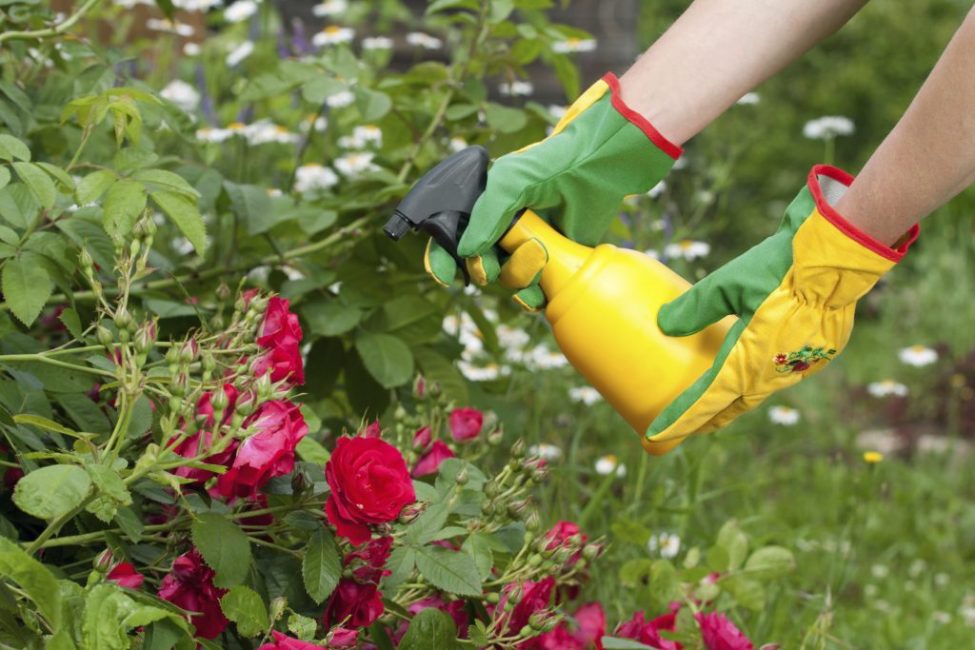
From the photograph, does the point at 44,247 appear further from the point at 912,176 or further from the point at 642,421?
the point at 912,176

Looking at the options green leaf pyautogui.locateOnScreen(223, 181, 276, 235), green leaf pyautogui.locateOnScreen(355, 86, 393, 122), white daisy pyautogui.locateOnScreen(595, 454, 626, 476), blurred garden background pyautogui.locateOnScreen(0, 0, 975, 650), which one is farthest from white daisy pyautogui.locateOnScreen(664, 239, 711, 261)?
green leaf pyautogui.locateOnScreen(223, 181, 276, 235)

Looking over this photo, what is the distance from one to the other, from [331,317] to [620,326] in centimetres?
50

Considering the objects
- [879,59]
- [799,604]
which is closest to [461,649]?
[799,604]

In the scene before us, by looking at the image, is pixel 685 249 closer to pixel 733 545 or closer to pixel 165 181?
pixel 733 545

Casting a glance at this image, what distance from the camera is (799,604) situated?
2.19m

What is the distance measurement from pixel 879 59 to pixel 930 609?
297 centimetres

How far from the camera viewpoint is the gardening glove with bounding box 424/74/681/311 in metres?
1.33

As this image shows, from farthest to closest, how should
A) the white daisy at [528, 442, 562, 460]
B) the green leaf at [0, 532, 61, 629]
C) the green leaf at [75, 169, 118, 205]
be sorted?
the white daisy at [528, 442, 562, 460] → the green leaf at [75, 169, 118, 205] → the green leaf at [0, 532, 61, 629]

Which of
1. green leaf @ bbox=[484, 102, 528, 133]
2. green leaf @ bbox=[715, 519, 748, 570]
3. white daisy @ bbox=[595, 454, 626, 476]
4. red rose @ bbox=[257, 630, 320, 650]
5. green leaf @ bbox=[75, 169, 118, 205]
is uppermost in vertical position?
green leaf @ bbox=[75, 169, 118, 205]

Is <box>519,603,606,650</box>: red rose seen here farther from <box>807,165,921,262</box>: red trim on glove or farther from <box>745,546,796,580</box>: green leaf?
<box>807,165,921,262</box>: red trim on glove

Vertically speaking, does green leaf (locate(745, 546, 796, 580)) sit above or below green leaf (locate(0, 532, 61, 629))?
below

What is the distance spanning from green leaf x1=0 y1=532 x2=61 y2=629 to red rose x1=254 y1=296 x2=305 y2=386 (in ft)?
1.03

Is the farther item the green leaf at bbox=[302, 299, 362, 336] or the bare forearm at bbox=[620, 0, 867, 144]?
the green leaf at bbox=[302, 299, 362, 336]

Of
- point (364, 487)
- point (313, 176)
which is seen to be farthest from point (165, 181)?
point (313, 176)
